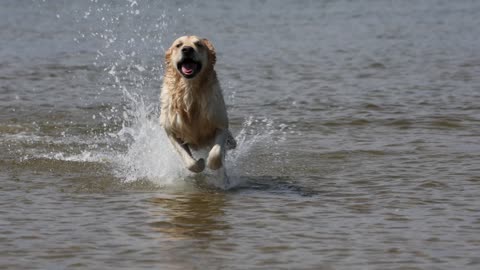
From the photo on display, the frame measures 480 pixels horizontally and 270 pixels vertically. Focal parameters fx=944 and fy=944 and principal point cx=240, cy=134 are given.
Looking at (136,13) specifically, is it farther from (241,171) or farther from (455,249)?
(455,249)

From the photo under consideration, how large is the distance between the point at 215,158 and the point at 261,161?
5.76 ft

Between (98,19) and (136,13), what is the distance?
4.01 feet

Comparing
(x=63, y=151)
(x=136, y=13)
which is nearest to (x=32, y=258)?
(x=63, y=151)

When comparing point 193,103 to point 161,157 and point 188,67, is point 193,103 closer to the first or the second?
point 188,67

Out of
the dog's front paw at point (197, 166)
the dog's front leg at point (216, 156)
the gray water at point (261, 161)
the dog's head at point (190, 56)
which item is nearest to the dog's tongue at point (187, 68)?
the dog's head at point (190, 56)

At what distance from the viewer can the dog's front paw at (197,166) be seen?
8.68 meters

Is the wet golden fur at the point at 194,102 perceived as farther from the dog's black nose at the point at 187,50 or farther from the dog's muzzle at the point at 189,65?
the dog's black nose at the point at 187,50

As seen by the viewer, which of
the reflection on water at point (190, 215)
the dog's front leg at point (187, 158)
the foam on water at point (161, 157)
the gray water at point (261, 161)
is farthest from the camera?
the foam on water at point (161, 157)

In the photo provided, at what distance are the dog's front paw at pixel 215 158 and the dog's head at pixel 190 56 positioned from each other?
70 cm

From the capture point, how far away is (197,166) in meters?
8.68

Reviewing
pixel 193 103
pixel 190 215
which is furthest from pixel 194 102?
pixel 190 215

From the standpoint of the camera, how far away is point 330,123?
11969 mm

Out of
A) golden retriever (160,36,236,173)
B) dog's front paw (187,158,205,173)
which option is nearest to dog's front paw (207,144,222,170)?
golden retriever (160,36,236,173)

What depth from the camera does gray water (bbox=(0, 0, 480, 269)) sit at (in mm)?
6531
